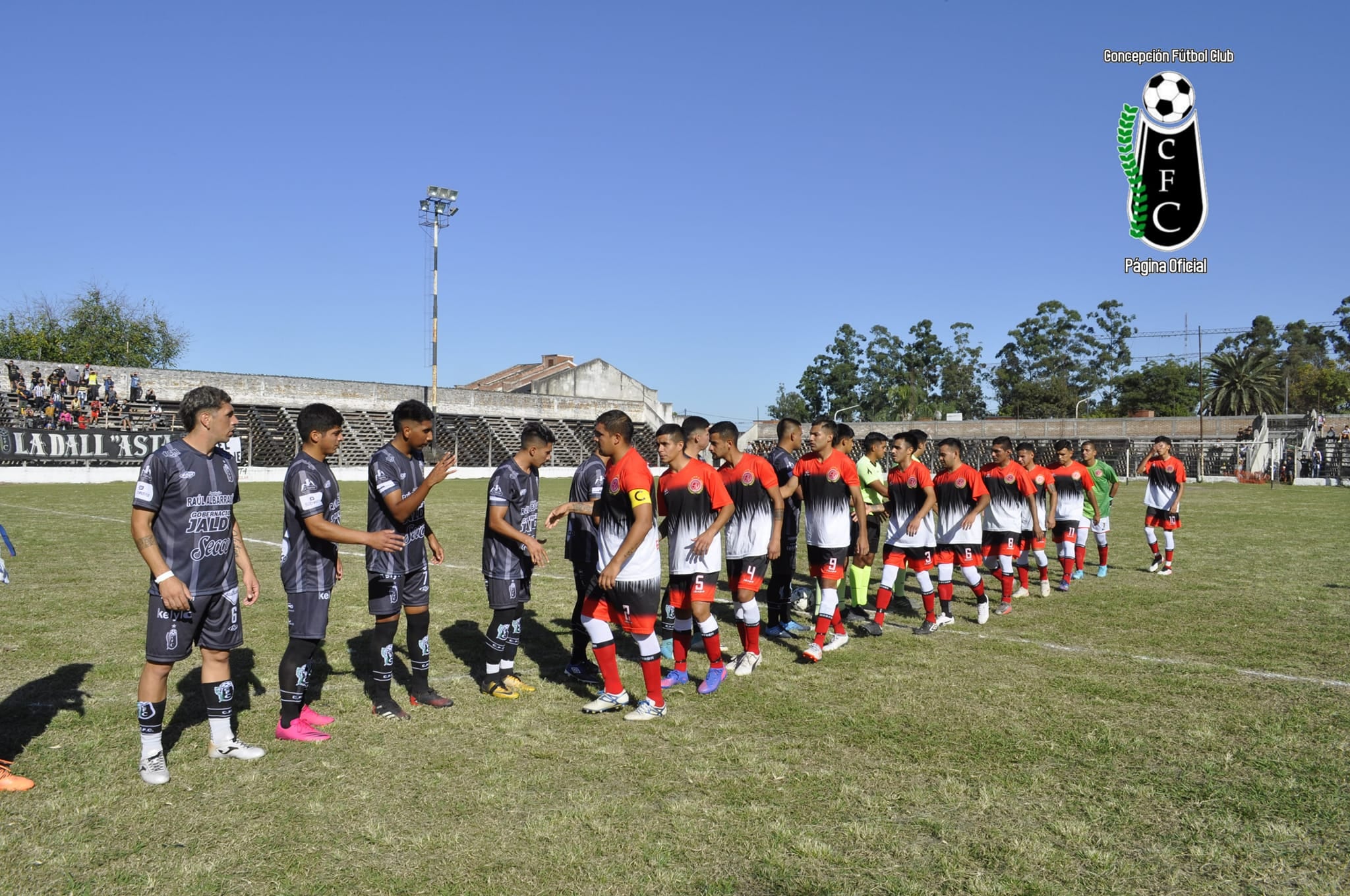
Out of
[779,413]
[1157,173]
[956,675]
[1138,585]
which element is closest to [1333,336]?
[779,413]

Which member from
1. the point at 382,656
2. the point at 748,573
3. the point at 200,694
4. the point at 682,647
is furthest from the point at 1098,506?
the point at 200,694

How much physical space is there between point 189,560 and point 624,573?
108 inches

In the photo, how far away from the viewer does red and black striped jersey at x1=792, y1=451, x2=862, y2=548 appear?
8359 millimetres

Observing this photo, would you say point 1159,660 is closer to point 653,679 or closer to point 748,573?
point 748,573

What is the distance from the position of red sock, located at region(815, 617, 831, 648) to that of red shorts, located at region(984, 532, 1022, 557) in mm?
3547

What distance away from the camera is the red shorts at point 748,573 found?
7.62 metres

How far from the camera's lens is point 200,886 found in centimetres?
384

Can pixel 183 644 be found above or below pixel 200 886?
above

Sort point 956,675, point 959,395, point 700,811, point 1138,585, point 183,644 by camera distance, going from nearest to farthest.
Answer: point 700,811
point 183,644
point 956,675
point 1138,585
point 959,395

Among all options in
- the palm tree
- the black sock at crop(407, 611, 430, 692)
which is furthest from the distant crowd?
the palm tree

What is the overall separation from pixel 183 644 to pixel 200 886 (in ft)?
5.33

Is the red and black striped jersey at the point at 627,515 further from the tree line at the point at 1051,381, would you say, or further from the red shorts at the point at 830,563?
the tree line at the point at 1051,381

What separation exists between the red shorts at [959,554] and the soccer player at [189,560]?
7172 mm

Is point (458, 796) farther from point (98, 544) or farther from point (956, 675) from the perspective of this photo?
point (98, 544)
